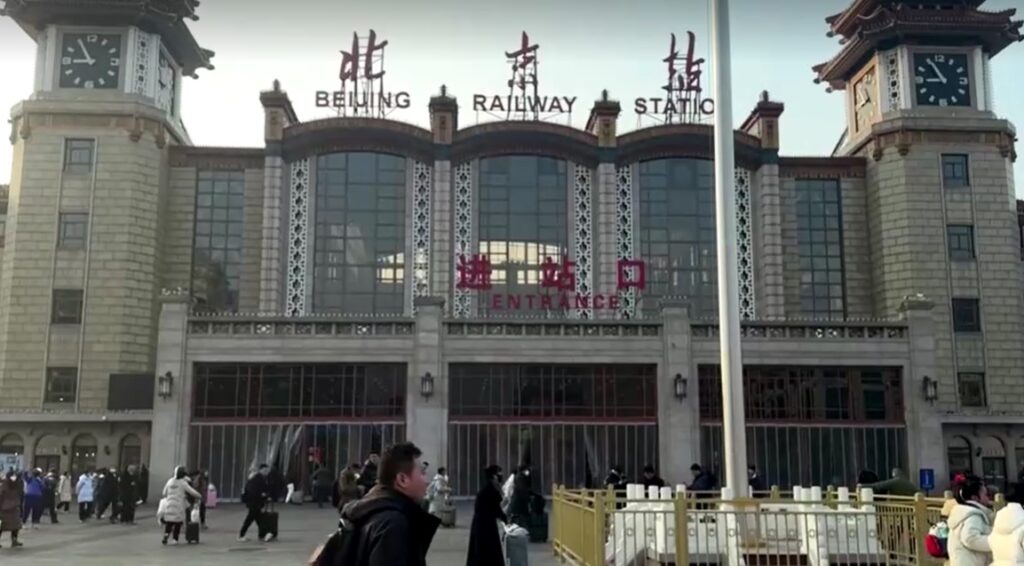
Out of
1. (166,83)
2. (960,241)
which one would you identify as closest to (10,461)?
(166,83)

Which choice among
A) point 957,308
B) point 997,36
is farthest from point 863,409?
point 997,36

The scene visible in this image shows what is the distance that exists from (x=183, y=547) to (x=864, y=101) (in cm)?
3656

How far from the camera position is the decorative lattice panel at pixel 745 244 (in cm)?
4172

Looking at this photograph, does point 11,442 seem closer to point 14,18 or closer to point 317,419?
point 317,419

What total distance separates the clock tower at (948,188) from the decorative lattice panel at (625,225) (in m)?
10.4

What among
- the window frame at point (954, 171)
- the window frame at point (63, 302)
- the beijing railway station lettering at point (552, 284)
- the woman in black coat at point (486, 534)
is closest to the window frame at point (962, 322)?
the window frame at point (954, 171)

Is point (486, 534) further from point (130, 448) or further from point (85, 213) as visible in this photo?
point (85, 213)

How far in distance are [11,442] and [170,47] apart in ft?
58.0

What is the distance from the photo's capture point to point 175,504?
19.7 m

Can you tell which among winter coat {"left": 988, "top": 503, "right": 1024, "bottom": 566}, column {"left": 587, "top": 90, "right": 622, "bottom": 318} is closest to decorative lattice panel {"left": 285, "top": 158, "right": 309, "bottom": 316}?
column {"left": 587, "top": 90, "right": 622, "bottom": 318}

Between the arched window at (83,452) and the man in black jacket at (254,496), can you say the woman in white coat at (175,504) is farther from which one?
the arched window at (83,452)

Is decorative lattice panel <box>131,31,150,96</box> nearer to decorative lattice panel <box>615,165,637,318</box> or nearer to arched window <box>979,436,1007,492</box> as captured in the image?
decorative lattice panel <box>615,165,637,318</box>

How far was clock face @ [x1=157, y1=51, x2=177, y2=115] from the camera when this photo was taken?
4266 centimetres

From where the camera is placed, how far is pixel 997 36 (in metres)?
43.1
